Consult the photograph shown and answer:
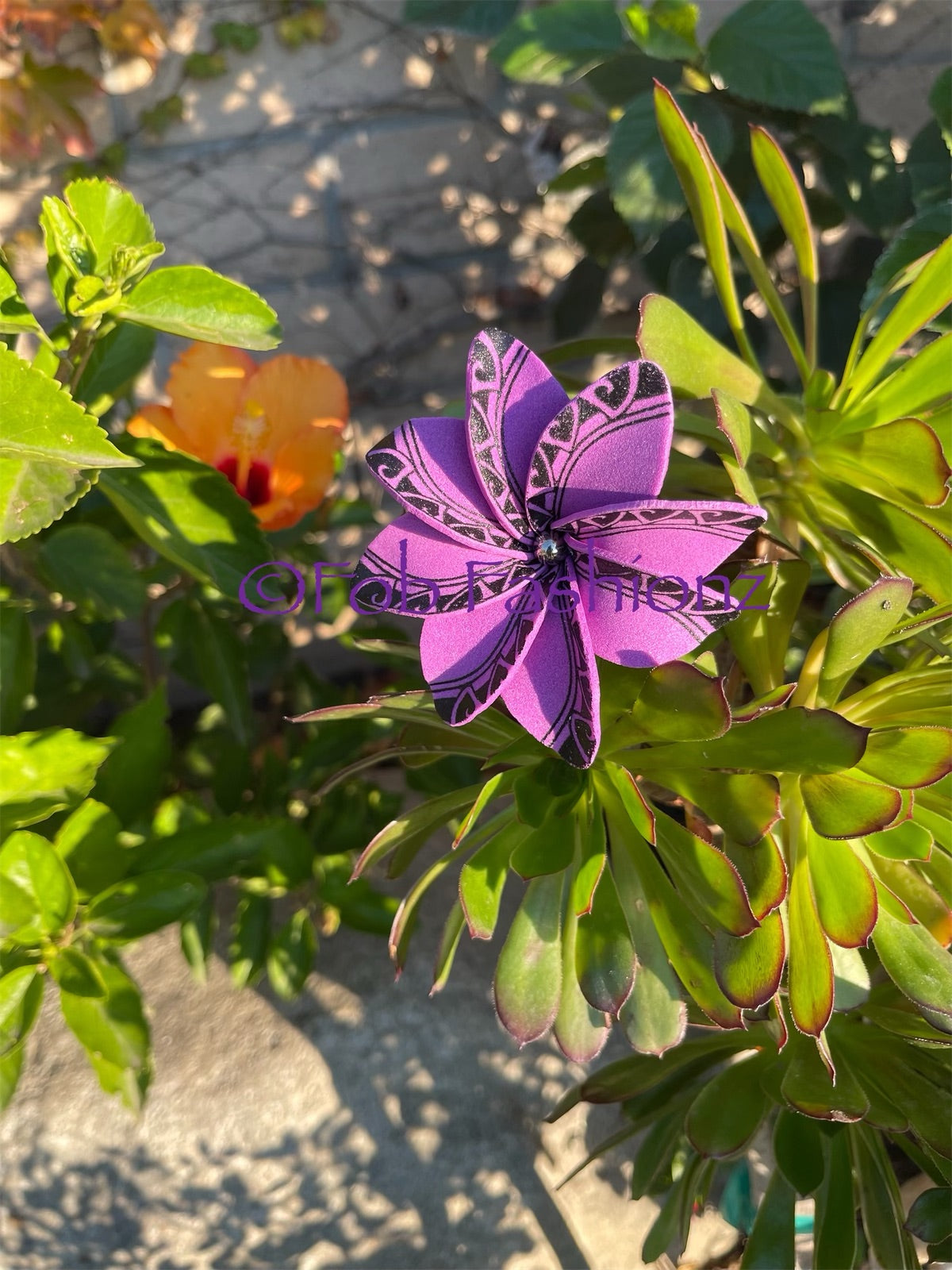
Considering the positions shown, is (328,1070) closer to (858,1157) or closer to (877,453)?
(858,1157)

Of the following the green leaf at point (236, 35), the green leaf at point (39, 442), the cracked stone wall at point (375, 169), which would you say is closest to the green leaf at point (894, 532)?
the green leaf at point (39, 442)

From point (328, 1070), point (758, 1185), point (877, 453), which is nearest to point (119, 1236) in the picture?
point (328, 1070)

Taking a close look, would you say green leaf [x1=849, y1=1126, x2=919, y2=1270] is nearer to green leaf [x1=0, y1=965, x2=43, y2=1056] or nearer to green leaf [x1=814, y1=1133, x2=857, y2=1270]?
green leaf [x1=814, y1=1133, x2=857, y2=1270]

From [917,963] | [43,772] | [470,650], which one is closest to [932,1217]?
[917,963]

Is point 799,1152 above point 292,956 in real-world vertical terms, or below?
above

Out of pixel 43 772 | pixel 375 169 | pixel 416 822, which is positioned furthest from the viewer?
pixel 375 169

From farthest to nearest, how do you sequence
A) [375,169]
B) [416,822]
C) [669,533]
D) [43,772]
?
[375,169] < [43,772] < [416,822] < [669,533]

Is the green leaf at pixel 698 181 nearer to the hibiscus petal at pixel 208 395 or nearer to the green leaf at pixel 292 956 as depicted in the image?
the hibiscus petal at pixel 208 395

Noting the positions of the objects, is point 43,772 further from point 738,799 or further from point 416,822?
point 738,799

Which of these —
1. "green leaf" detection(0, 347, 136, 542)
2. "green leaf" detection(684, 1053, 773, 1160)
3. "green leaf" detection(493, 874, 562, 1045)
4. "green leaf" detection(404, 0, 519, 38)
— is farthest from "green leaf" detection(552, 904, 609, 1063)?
"green leaf" detection(404, 0, 519, 38)
